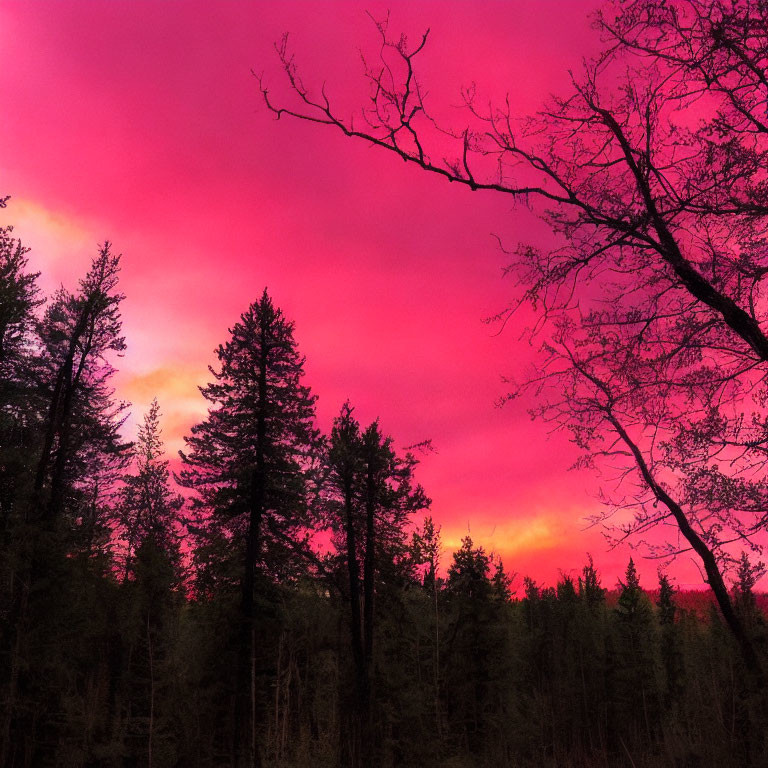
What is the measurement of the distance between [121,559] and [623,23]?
32.9 m

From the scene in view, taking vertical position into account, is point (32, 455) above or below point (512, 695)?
above

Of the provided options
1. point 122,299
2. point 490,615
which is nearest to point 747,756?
point 122,299

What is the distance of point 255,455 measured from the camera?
23.4 metres

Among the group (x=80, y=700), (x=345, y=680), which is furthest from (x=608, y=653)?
(x=80, y=700)

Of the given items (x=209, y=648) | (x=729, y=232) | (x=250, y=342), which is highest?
(x=250, y=342)

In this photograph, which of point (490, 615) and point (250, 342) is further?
point (490, 615)

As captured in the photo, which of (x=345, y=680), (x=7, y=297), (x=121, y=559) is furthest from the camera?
(x=121, y=559)

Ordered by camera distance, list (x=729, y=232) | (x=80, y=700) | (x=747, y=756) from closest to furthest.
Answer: (x=729, y=232) < (x=747, y=756) < (x=80, y=700)

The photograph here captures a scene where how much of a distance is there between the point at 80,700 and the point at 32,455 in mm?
9257

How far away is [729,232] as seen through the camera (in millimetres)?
6980

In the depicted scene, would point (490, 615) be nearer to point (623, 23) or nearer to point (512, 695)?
point (512, 695)

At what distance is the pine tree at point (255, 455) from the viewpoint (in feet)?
74.4

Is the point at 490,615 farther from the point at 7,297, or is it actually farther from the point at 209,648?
the point at 7,297

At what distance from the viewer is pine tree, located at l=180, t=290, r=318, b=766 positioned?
22.7m
